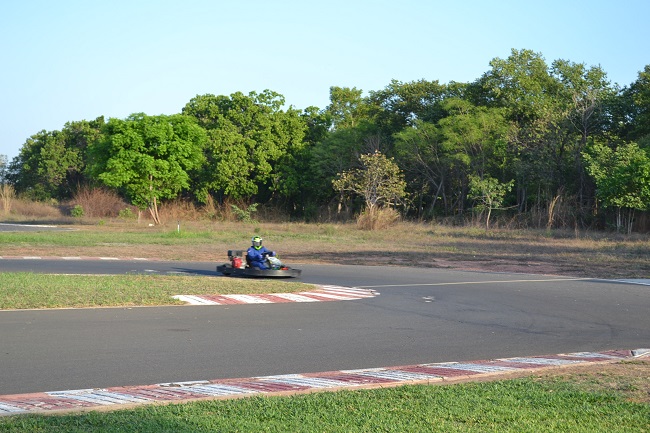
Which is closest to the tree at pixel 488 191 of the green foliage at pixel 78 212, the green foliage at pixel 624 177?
the green foliage at pixel 624 177

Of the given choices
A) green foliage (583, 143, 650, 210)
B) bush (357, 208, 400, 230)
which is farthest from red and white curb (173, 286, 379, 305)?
bush (357, 208, 400, 230)

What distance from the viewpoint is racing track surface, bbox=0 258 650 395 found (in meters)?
8.86

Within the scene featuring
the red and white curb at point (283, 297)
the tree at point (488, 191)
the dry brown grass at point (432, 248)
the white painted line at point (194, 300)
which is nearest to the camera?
the white painted line at point (194, 300)

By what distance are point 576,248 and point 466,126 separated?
755 inches

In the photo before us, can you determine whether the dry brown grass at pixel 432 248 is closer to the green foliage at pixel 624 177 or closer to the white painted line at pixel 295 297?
the green foliage at pixel 624 177

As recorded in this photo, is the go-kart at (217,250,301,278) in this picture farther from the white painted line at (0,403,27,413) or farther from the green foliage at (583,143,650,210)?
the green foliage at (583,143,650,210)

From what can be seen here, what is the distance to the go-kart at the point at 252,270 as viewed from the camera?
2002cm

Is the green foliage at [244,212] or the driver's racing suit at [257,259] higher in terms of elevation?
the green foliage at [244,212]

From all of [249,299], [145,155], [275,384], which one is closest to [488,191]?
[145,155]

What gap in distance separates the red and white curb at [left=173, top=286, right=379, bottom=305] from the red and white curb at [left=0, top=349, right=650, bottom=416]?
22.9 feet

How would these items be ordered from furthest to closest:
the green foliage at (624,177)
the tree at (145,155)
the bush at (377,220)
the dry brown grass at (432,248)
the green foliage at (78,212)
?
the green foliage at (78,212) → the tree at (145,155) → the bush at (377,220) → the green foliage at (624,177) → the dry brown grass at (432,248)

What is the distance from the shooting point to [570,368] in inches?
350

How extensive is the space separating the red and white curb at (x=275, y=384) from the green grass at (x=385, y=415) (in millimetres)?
420

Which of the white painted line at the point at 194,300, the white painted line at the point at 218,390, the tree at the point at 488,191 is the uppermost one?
the tree at the point at 488,191
